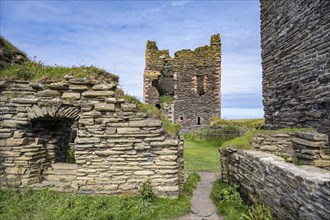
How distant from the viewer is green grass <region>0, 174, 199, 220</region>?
536 cm

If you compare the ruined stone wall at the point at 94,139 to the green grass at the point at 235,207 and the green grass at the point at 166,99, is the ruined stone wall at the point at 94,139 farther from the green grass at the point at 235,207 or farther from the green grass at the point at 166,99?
the green grass at the point at 166,99

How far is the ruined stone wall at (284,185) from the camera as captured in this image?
3395 mm

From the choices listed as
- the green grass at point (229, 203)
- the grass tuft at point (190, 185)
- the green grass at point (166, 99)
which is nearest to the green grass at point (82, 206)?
the green grass at point (229, 203)

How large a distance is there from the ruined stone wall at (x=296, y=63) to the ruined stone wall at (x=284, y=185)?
255 cm

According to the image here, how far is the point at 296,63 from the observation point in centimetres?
823

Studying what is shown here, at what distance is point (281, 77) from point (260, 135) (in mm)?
2607

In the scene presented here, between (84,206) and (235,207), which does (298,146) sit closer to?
(235,207)

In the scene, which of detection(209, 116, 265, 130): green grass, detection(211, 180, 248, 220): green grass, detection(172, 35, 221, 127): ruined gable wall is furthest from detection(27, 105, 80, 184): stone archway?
detection(172, 35, 221, 127): ruined gable wall

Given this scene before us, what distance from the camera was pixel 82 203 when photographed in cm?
570

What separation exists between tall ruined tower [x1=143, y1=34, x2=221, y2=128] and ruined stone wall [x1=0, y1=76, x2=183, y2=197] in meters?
16.3

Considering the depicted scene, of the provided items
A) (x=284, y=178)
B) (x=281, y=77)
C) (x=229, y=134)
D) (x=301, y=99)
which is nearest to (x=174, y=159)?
(x=284, y=178)

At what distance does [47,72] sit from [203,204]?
18.3 ft

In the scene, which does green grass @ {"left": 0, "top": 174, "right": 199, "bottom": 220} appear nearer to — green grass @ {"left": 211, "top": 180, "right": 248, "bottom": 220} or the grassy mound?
green grass @ {"left": 211, "top": 180, "right": 248, "bottom": 220}

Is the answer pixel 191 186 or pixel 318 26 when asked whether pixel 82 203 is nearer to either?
pixel 191 186
